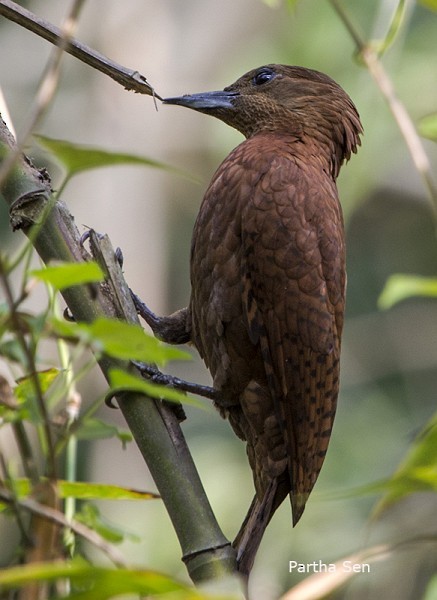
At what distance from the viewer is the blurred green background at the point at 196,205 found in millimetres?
5312

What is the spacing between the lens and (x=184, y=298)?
7.98 meters

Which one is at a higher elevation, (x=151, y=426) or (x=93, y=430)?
(x=151, y=426)

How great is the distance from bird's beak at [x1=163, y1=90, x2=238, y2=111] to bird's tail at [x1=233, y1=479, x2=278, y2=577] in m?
1.18

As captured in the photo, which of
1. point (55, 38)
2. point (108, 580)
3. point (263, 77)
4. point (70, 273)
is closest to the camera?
point (108, 580)

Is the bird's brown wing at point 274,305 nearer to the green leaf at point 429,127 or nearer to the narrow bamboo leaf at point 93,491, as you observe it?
the green leaf at point 429,127

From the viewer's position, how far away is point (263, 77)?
10.4 feet

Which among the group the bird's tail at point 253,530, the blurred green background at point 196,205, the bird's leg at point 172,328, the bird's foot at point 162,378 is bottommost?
the bird's tail at point 253,530

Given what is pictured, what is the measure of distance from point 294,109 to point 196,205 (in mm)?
5126

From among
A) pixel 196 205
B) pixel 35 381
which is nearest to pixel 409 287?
pixel 35 381

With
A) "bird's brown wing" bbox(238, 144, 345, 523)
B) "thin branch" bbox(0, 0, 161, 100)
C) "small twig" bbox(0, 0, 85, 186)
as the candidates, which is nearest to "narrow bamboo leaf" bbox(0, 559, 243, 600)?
"small twig" bbox(0, 0, 85, 186)

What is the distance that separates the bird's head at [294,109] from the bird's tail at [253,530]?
3.75ft

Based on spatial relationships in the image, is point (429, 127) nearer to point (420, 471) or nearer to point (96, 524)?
point (420, 471)

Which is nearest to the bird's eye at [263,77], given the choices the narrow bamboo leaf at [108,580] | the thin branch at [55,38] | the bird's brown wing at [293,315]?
the bird's brown wing at [293,315]

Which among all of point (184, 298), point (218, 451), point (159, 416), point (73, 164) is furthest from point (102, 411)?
point (73, 164)
